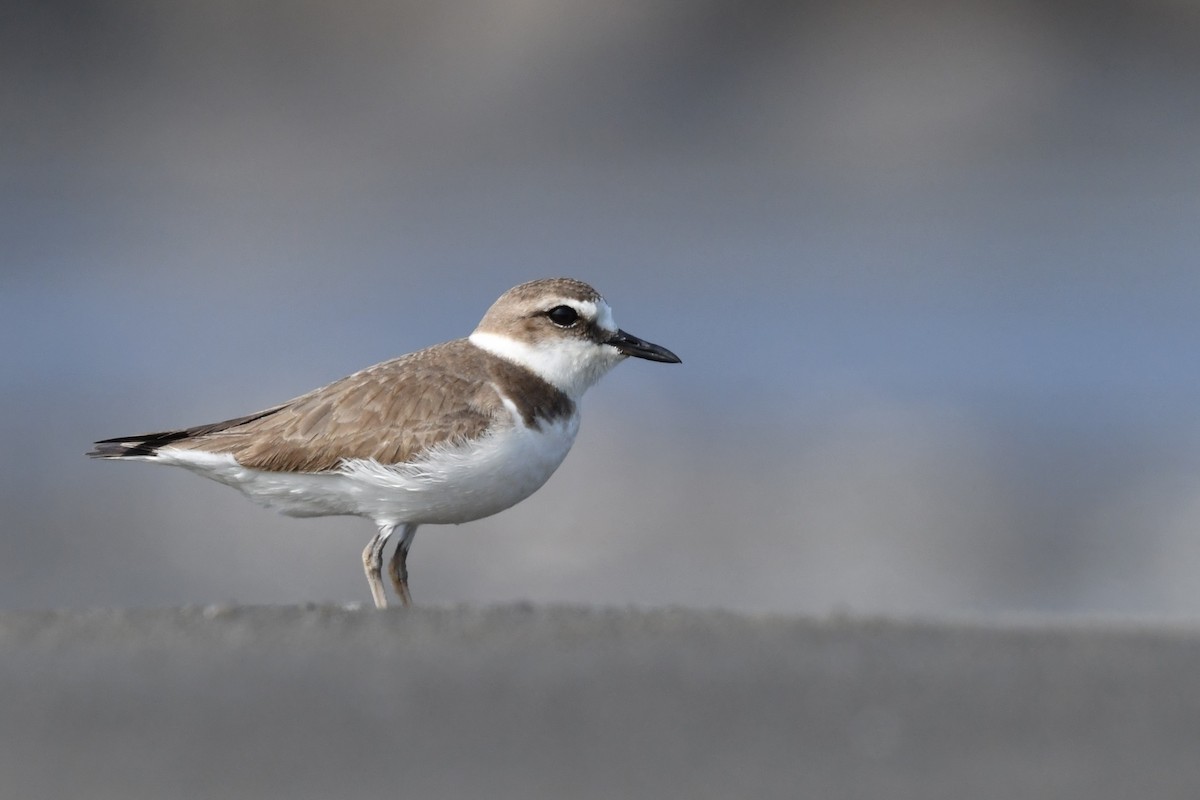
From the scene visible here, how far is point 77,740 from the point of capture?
127 inches

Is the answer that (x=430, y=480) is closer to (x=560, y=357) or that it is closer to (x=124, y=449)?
(x=560, y=357)

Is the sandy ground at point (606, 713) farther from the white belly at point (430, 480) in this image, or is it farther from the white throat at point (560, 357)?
the white throat at point (560, 357)

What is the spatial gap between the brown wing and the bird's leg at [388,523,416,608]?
423 mm

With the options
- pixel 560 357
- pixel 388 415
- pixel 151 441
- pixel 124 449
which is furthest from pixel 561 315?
pixel 124 449

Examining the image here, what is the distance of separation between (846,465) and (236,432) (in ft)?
32.2

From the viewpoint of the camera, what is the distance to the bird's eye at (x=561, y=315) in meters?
7.13

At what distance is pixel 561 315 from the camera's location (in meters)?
7.13

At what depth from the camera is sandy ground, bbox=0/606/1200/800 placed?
298 cm

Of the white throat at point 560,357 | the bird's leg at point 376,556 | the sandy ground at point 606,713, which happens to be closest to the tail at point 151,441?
the bird's leg at point 376,556

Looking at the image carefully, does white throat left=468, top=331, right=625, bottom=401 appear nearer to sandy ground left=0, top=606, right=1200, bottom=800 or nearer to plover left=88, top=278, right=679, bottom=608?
plover left=88, top=278, right=679, bottom=608

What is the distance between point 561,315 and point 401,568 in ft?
4.40

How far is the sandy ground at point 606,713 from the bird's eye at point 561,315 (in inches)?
110

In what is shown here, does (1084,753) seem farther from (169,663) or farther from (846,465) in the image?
(846,465)

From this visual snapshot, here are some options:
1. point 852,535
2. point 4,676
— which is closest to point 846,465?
point 852,535
